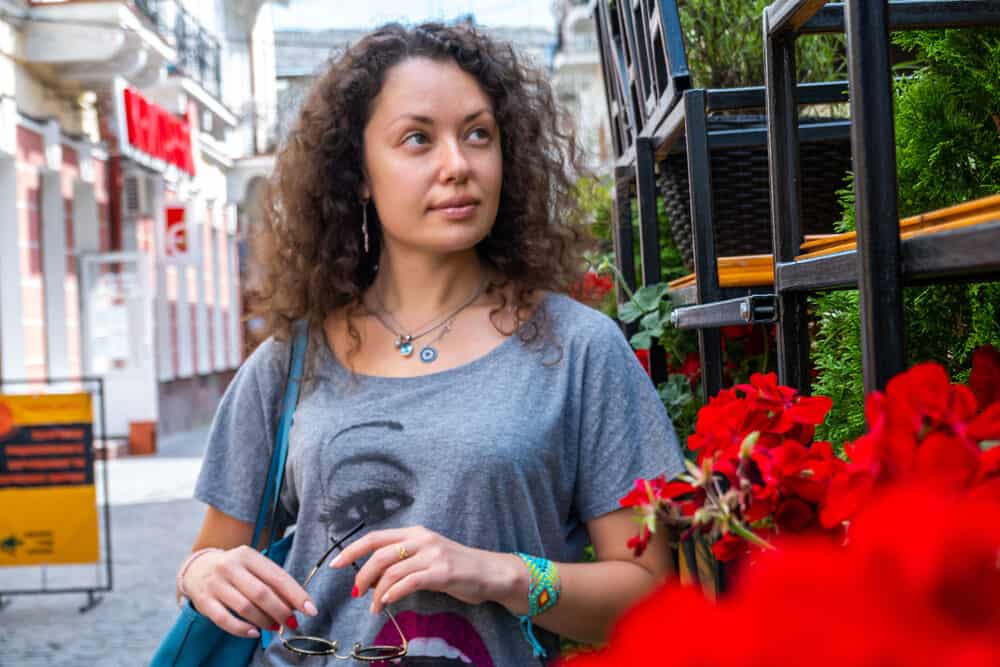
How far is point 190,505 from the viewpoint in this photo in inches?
380

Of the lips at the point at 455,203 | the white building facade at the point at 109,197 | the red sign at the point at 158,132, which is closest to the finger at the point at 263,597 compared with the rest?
the lips at the point at 455,203

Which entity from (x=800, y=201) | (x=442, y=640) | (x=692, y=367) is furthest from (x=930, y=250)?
(x=692, y=367)

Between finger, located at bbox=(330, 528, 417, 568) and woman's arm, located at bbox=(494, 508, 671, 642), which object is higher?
finger, located at bbox=(330, 528, 417, 568)

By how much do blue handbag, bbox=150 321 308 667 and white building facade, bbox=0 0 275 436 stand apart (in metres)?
10.2

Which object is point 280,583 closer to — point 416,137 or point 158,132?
point 416,137

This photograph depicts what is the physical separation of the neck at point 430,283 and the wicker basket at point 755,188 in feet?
1.63

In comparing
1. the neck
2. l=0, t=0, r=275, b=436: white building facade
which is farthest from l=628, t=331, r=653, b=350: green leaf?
l=0, t=0, r=275, b=436: white building facade

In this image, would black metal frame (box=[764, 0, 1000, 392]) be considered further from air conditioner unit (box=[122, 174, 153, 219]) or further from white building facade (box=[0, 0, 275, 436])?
air conditioner unit (box=[122, 174, 153, 219])

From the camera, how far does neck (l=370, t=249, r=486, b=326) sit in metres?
2.09

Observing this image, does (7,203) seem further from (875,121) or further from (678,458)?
(875,121)

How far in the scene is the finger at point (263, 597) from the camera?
1.73m

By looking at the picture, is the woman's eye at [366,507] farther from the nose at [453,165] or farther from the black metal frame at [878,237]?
the black metal frame at [878,237]

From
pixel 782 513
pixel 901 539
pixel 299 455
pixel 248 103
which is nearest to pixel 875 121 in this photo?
pixel 782 513

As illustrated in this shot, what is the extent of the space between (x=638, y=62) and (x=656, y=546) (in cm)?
101
